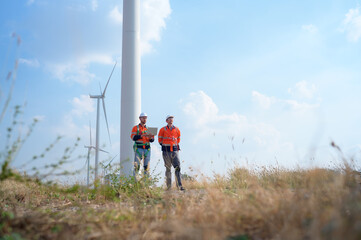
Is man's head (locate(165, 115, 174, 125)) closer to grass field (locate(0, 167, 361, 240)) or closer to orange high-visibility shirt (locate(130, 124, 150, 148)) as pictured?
orange high-visibility shirt (locate(130, 124, 150, 148))

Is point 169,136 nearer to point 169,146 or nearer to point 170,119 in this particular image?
point 169,146

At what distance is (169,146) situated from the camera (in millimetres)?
10523

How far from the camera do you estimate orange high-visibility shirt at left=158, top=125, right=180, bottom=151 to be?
10.5 meters

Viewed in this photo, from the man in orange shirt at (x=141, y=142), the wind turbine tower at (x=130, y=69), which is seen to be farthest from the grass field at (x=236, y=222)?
the wind turbine tower at (x=130, y=69)

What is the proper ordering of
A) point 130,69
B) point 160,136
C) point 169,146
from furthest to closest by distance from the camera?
point 130,69 → point 160,136 → point 169,146

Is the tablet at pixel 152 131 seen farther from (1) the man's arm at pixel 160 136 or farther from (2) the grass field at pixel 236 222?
(2) the grass field at pixel 236 222

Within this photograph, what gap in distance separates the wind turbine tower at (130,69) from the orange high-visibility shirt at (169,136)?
3.05 metres

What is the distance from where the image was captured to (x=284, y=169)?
11.3 metres

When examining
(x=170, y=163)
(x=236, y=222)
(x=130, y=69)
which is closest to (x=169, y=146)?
(x=170, y=163)

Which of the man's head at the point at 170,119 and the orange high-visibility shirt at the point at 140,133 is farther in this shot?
the man's head at the point at 170,119

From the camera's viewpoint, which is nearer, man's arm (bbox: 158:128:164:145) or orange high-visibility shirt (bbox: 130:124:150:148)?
orange high-visibility shirt (bbox: 130:124:150:148)

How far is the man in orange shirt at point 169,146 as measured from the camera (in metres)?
10.5

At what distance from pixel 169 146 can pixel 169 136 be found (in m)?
0.35

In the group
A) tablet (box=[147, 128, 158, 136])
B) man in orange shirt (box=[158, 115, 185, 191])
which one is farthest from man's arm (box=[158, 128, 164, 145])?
tablet (box=[147, 128, 158, 136])
